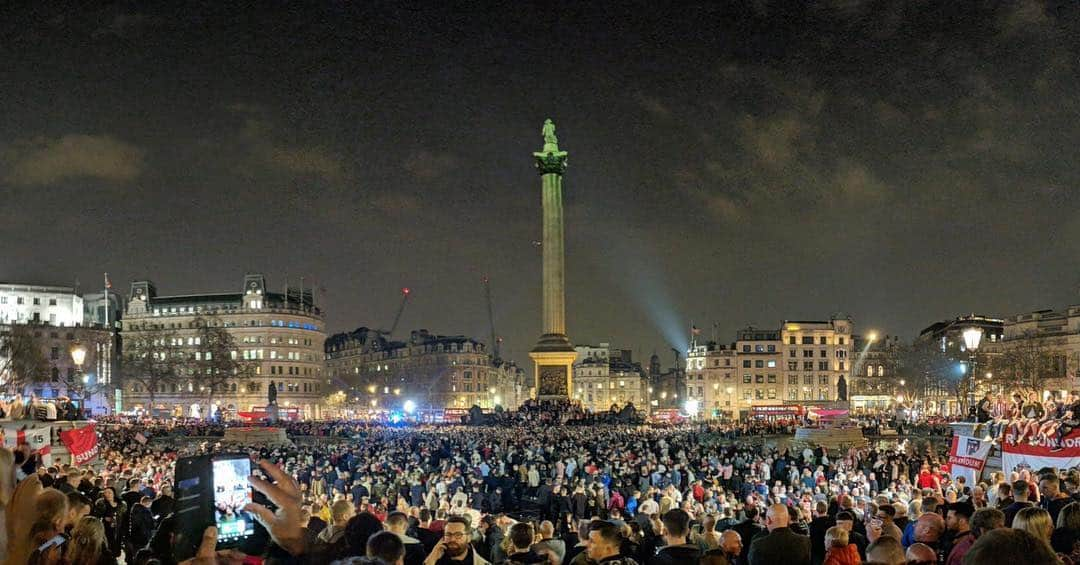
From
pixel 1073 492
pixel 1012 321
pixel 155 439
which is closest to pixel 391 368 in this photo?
pixel 1012 321

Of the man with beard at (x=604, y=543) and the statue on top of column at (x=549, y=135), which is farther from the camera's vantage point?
the statue on top of column at (x=549, y=135)

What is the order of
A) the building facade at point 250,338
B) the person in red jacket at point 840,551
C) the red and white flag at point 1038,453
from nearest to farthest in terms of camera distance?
the person in red jacket at point 840,551 < the red and white flag at point 1038,453 < the building facade at point 250,338

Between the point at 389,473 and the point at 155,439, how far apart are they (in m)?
35.5

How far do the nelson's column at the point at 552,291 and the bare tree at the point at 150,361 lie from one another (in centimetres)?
4585

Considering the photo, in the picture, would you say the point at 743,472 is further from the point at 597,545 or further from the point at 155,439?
the point at 155,439

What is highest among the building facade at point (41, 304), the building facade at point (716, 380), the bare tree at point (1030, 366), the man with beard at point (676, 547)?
the building facade at point (41, 304)

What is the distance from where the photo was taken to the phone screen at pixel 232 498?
6.60 meters

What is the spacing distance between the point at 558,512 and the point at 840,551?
1519 centimetres

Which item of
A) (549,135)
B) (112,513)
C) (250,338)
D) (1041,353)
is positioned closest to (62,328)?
(250,338)

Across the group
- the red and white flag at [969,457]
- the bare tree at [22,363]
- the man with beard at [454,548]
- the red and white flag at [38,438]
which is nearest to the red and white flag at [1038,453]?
the red and white flag at [969,457]

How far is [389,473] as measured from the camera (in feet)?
94.2

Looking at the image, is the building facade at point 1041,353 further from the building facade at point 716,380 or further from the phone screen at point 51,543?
the phone screen at point 51,543

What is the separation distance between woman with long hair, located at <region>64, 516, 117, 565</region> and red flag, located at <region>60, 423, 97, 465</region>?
79.7 ft

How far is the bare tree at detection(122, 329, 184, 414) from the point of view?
112 m
